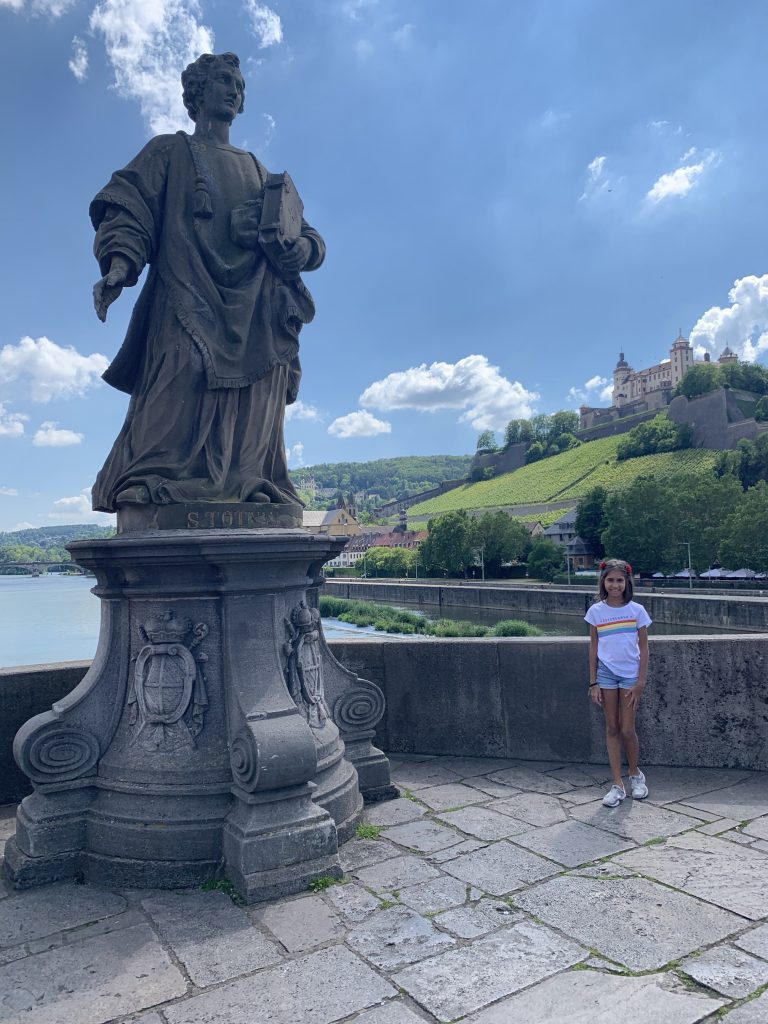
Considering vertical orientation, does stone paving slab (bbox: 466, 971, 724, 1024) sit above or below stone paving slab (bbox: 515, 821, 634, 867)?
above

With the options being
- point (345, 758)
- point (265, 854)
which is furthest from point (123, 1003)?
point (345, 758)

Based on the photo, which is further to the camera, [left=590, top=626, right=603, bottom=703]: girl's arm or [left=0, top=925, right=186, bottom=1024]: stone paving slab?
[left=590, top=626, right=603, bottom=703]: girl's arm

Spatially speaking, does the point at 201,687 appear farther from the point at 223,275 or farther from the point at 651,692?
the point at 651,692

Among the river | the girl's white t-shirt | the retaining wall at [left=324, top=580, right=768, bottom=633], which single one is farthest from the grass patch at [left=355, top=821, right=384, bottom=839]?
the river

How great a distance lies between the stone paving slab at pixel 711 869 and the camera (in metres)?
2.94

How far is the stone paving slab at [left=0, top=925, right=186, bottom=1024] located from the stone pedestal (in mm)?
520

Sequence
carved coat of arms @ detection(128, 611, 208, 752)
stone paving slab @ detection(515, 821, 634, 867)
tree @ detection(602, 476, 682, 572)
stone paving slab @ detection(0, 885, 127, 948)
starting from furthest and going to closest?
1. tree @ detection(602, 476, 682, 572)
2. carved coat of arms @ detection(128, 611, 208, 752)
3. stone paving slab @ detection(515, 821, 634, 867)
4. stone paving slab @ detection(0, 885, 127, 948)

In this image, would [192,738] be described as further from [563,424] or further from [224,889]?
[563,424]

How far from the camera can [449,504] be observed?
376 ft

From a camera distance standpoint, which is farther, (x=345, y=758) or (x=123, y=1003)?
(x=345, y=758)

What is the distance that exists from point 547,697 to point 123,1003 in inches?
132

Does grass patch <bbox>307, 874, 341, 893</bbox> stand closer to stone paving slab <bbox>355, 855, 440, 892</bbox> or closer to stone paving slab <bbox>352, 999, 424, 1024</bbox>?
stone paving slab <bbox>355, 855, 440, 892</bbox>

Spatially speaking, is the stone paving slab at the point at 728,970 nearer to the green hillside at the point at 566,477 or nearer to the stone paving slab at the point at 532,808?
the stone paving slab at the point at 532,808

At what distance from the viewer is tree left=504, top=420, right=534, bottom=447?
128000 mm
